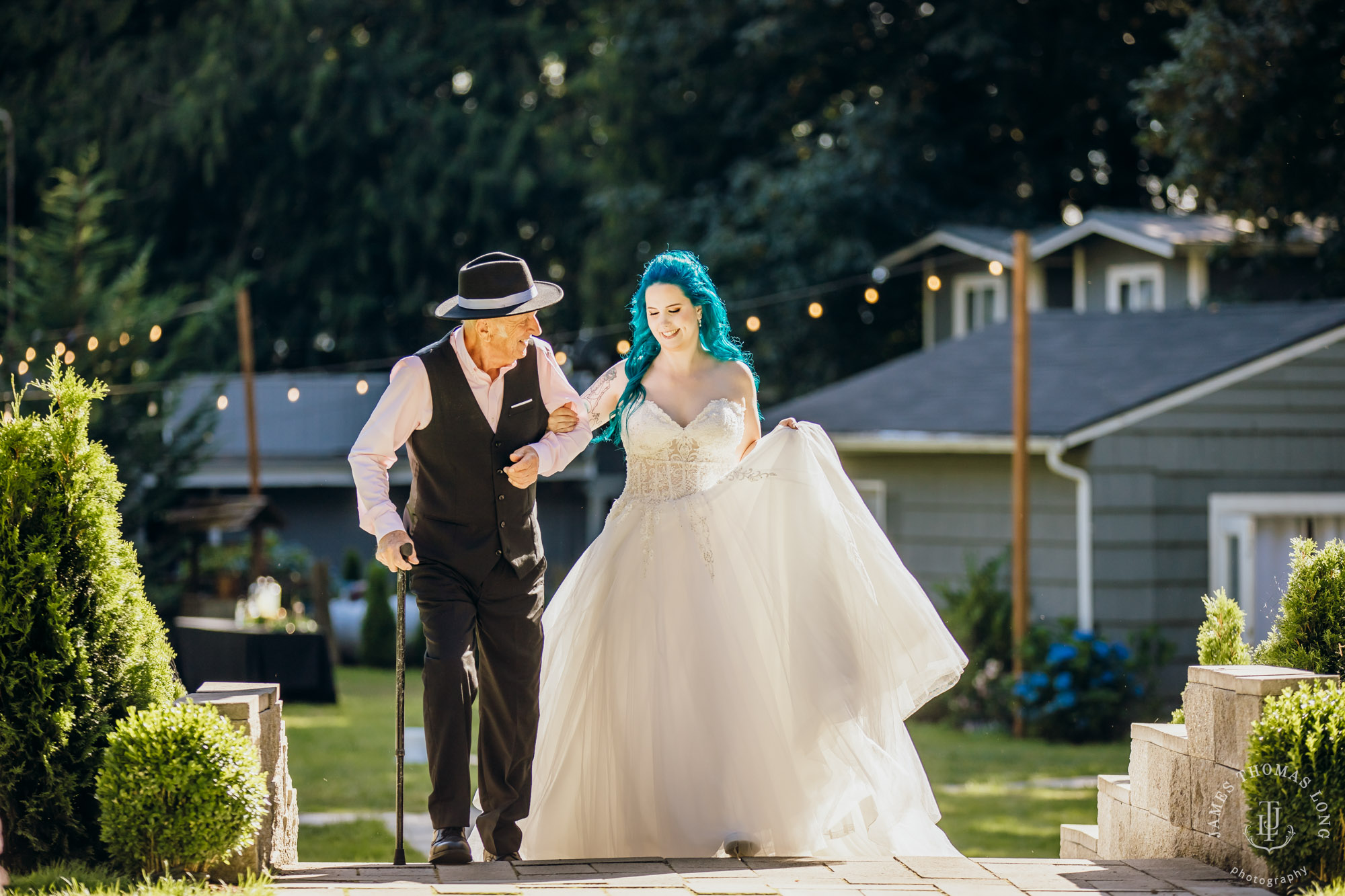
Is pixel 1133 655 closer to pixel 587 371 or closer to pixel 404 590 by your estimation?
pixel 404 590

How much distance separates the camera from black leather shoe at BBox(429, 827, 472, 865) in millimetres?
5238

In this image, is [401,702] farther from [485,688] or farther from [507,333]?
[507,333]

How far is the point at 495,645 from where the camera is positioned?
18.2ft

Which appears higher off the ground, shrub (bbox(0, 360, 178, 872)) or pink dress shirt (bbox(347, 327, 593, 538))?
pink dress shirt (bbox(347, 327, 593, 538))

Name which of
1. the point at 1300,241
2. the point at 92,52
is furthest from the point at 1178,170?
the point at 92,52

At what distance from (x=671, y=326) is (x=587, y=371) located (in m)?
24.3

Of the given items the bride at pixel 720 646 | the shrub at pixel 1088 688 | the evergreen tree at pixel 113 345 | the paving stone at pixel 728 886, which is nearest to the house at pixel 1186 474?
the shrub at pixel 1088 688

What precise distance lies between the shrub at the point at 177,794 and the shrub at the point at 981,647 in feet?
38.9

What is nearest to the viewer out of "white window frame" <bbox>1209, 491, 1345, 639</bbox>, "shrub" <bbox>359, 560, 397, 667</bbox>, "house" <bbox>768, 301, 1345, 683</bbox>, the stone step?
the stone step

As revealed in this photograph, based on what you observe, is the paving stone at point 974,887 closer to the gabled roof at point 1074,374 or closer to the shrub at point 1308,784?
the shrub at point 1308,784

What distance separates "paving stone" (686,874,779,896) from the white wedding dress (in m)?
0.71

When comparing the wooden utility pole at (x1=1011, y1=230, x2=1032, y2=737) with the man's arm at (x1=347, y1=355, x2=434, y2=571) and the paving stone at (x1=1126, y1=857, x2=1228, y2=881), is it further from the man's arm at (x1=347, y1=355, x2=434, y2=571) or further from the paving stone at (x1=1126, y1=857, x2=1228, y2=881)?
the man's arm at (x1=347, y1=355, x2=434, y2=571)

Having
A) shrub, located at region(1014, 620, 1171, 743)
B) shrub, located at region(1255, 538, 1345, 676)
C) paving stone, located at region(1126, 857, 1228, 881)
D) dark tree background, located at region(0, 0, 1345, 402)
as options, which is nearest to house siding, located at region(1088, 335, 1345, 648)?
shrub, located at region(1014, 620, 1171, 743)

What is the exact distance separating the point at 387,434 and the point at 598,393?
1.14m
